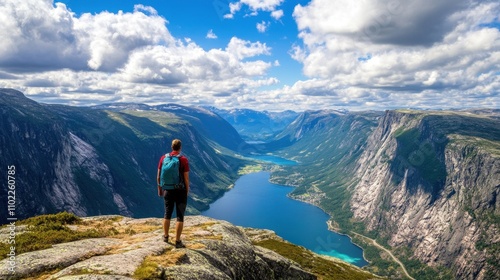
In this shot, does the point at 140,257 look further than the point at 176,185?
No

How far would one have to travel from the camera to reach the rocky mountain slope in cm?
1988

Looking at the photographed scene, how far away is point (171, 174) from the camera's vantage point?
2412 centimetres

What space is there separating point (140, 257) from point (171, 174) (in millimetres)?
6127

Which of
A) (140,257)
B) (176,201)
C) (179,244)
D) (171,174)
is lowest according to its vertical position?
(179,244)

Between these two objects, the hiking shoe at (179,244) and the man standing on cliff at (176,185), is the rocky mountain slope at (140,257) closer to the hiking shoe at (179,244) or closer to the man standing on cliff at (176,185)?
the hiking shoe at (179,244)

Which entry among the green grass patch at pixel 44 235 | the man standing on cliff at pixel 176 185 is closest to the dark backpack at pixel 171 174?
the man standing on cliff at pixel 176 185

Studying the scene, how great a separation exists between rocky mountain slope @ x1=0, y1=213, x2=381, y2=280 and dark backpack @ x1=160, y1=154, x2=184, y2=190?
16.2 ft

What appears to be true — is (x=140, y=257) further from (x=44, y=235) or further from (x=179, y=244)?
(x=44, y=235)

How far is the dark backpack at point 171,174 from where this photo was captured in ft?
79.1

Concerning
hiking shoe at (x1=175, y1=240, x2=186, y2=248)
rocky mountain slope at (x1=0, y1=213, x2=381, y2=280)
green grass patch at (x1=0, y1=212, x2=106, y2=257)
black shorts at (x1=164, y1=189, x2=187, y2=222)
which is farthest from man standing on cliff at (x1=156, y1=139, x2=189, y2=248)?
green grass patch at (x1=0, y1=212, x2=106, y2=257)

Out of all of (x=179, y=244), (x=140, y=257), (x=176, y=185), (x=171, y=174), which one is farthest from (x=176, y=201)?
(x=140, y=257)

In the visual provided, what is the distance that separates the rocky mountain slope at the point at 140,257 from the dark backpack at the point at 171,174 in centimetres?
493

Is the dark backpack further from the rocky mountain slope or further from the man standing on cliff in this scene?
the rocky mountain slope

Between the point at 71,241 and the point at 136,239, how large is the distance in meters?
5.19
